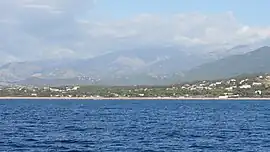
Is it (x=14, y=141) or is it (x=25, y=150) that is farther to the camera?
(x=14, y=141)

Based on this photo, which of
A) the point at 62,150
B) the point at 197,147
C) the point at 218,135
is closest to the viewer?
the point at 62,150

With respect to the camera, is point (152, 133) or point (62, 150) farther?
point (152, 133)

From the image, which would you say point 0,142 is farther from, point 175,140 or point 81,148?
point 175,140

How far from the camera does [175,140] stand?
7350 centimetres

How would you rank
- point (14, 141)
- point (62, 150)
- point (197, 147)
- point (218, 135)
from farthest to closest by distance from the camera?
1. point (218, 135)
2. point (14, 141)
3. point (197, 147)
4. point (62, 150)

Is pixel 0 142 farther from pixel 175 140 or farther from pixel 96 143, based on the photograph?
pixel 175 140

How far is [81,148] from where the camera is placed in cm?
6444

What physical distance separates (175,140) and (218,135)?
956cm

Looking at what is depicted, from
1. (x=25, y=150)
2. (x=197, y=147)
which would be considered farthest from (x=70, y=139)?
(x=197, y=147)

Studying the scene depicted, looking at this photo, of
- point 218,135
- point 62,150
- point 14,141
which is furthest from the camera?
point 218,135

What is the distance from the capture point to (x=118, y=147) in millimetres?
65938

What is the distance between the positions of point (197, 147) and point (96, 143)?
11429 mm

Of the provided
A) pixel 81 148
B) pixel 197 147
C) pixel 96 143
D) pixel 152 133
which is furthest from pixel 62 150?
pixel 152 133

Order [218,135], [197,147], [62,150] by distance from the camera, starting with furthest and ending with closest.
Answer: [218,135]
[197,147]
[62,150]
